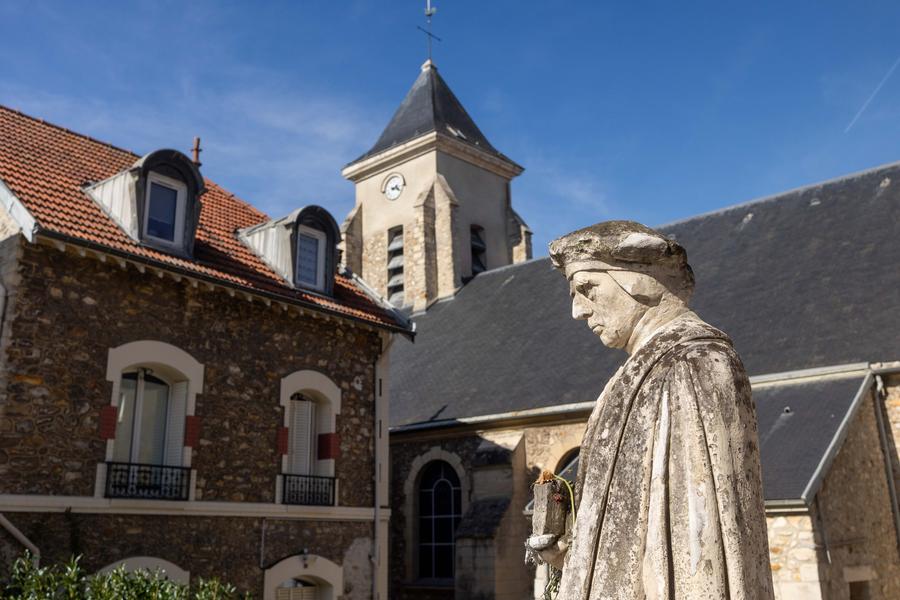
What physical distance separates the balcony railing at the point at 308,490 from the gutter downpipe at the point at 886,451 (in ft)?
25.1

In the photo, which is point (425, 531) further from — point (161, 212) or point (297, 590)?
point (161, 212)

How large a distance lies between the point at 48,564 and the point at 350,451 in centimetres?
436

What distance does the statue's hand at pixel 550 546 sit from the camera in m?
2.40

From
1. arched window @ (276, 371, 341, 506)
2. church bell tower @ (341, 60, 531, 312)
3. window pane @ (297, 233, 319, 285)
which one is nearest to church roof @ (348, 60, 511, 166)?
church bell tower @ (341, 60, 531, 312)

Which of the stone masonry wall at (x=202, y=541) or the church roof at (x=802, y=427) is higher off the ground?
the church roof at (x=802, y=427)

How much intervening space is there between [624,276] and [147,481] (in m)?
Answer: 8.20

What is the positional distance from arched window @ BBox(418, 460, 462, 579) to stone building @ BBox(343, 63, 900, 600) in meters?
0.03

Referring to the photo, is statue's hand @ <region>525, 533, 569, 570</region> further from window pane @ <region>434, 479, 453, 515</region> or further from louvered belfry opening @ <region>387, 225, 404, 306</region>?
louvered belfry opening @ <region>387, 225, 404, 306</region>

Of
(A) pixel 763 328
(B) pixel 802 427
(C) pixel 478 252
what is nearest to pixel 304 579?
(B) pixel 802 427

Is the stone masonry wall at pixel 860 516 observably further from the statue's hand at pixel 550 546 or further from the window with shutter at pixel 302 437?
the statue's hand at pixel 550 546

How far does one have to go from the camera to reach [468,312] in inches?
826

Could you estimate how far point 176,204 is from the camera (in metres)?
10.6

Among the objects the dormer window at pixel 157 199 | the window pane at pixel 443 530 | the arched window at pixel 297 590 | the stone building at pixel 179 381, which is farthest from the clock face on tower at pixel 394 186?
the arched window at pixel 297 590

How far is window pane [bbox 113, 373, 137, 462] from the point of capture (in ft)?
30.6
